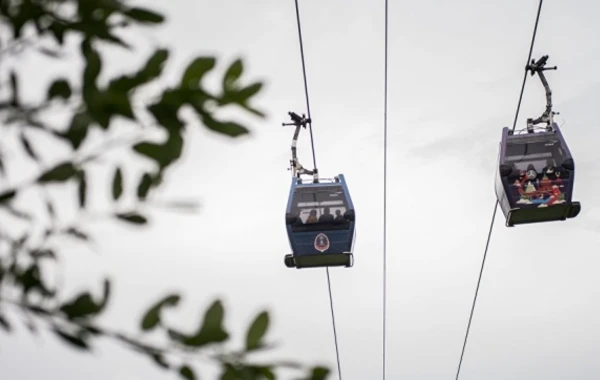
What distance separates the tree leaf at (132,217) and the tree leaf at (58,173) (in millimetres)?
113

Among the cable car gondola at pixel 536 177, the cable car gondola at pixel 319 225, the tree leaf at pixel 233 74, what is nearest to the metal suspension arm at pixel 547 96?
the cable car gondola at pixel 536 177

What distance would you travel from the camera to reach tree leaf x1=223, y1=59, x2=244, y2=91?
3.72ft

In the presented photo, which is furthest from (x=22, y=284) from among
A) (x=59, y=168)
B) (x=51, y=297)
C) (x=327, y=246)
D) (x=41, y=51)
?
(x=327, y=246)

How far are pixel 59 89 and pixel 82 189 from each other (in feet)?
0.43

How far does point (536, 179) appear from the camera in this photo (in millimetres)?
14773

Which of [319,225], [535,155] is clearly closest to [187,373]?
[319,225]

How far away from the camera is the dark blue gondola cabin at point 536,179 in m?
14.6

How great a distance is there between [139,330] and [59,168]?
207 millimetres

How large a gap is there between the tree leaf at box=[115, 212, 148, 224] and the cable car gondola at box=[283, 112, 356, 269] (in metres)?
13.5

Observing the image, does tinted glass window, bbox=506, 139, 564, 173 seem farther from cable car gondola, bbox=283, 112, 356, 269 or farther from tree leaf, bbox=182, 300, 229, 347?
tree leaf, bbox=182, 300, 229, 347

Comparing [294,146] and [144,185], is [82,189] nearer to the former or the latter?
[144,185]

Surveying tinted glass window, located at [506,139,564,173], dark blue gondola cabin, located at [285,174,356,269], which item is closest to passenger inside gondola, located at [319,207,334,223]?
dark blue gondola cabin, located at [285,174,356,269]

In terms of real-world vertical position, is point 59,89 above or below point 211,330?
above

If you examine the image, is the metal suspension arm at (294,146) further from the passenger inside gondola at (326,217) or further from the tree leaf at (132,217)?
the tree leaf at (132,217)
